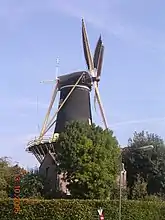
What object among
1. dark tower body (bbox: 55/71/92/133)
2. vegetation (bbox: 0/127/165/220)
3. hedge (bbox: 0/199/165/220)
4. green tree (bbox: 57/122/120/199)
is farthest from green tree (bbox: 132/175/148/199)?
hedge (bbox: 0/199/165/220)

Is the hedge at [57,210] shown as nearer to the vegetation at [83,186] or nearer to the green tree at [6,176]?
the vegetation at [83,186]

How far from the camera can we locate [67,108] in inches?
2549

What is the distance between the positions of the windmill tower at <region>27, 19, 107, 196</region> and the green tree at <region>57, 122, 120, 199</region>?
21.9 feet

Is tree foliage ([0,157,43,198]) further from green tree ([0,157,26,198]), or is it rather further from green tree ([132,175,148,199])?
green tree ([132,175,148,199])

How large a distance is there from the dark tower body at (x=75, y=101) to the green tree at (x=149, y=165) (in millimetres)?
7741

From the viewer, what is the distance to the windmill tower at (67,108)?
2380 inches

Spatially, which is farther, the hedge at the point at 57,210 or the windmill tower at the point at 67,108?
the windmill tower at the point at 67,108

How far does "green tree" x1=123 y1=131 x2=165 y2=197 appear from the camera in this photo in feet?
211

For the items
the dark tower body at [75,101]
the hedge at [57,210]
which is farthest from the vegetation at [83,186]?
the dark tower body at [75,101]

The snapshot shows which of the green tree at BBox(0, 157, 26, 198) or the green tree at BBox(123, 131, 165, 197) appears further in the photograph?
the green tree at BBox(123, 131, 165, 197)

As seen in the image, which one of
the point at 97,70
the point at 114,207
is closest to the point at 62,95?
the point at 97,70

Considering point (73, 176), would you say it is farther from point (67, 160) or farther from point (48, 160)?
point (48, 160)

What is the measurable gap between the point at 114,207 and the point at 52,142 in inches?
782

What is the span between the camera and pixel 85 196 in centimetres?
4812
